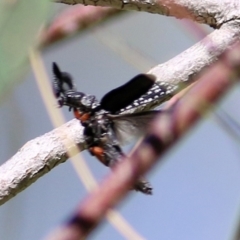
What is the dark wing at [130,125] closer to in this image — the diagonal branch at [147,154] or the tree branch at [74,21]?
the tree branch at [74,21]

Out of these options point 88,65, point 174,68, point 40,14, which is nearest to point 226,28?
point 174,68

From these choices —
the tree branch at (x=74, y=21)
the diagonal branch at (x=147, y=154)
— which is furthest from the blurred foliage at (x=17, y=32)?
the tree branch at (x=74, y=21)

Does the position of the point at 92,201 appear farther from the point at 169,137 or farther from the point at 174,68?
the point at 174,68

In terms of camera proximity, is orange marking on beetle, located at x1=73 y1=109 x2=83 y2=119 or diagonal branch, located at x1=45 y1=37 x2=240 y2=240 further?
orange marking on beetle, located at x1=73 y1=109 x2=83 y2=119

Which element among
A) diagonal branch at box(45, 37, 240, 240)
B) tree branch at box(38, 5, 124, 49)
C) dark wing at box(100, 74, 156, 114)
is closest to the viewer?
diagonal branch at box(45, 37, 240, 240)

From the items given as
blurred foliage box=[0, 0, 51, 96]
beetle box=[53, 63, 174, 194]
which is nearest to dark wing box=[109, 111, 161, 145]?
beetle box=[53, 63, 174, 194]

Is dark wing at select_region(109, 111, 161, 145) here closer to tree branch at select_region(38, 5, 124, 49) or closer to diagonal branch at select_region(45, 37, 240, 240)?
tree branch at select_region(38, 5, 124, 49)

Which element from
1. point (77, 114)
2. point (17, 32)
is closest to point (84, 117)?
point (77, 114)
